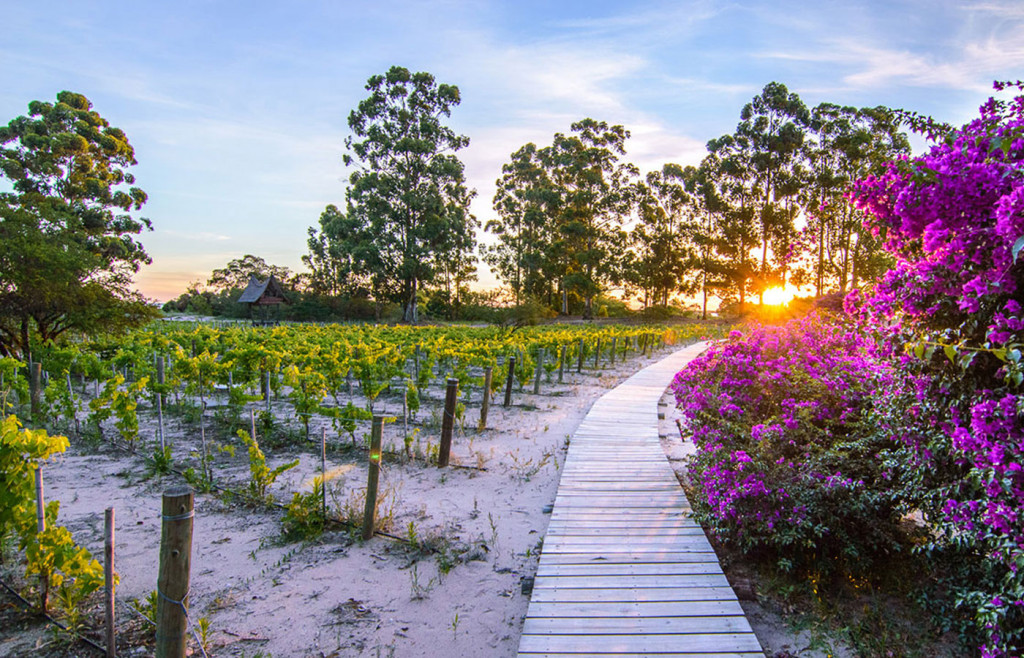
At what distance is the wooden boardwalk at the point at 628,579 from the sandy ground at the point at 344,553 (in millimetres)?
377

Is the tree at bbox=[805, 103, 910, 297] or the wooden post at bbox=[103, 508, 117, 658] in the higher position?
the tree at bbox=[805, 103, 910, 297]

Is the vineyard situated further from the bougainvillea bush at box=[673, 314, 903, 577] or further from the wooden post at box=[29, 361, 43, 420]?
the bougainvillea bush at box=[673, 314, 903, 577]

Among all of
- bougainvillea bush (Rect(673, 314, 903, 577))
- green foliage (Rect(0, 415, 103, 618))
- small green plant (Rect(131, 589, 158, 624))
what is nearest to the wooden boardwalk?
bougainvillea bush (Rect(673, 314, 903, 577))

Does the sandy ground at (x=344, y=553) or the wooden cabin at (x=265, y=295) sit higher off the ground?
the wooden cabin at (x=265, y=295)

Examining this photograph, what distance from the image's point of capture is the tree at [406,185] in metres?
38.3

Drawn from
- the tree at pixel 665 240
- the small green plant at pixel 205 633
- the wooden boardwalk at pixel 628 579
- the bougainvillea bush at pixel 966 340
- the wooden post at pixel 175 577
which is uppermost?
the tree at pixel 665 240

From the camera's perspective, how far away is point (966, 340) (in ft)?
8.86

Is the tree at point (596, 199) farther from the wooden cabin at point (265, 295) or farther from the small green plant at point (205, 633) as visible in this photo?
the small green plant at point (205, 633)

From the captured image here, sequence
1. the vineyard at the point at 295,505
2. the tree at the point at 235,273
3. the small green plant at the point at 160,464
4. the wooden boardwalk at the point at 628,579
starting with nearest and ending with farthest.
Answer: the wooden boardwalk at the point at 628,579, the vineyard at the point at 295,505, the small green plant at the point at 160,464, the tree at the point at 235,273

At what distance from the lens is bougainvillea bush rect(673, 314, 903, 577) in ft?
13.5

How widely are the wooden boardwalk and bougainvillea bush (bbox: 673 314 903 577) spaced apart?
0.50m

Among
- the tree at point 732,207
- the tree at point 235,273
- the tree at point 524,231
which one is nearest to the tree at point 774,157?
the tree at point 732,207

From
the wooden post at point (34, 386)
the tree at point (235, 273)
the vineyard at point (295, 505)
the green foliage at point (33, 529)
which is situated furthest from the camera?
the tree at point (235, 273)

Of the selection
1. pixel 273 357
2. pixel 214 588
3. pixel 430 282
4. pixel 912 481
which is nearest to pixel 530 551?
pixel 214 588
